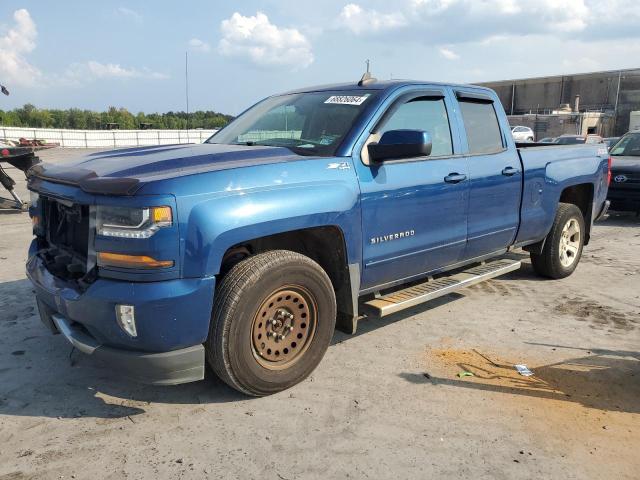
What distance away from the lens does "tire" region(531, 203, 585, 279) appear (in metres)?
5.83

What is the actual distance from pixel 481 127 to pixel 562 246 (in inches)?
82.1

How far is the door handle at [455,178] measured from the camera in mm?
4246

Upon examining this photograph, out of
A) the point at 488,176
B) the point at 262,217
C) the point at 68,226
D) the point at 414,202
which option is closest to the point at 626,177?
the point at 488,176

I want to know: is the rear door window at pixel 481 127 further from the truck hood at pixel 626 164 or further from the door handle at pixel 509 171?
the truck hood at pixel 626 164

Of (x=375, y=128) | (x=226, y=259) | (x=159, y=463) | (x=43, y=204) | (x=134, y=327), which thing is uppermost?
(x=375, y=128)

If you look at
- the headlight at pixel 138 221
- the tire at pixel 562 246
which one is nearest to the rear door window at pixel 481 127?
the tire at pixel 562 246

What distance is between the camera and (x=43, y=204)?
3738mm

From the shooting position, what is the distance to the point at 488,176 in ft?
15.2

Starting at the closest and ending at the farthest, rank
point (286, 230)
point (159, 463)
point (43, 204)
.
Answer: point (159, 463) < point (286, 230) < point (43, 204)

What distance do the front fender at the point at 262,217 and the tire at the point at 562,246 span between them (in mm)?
3098

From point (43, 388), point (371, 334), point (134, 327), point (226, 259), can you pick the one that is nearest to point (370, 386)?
point (371, 334)

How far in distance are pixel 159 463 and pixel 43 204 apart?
2.00 meters

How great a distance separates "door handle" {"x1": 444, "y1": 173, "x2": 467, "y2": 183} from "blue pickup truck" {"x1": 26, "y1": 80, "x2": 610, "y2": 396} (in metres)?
0.01

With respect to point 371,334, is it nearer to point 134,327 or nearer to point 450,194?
point 450,194
